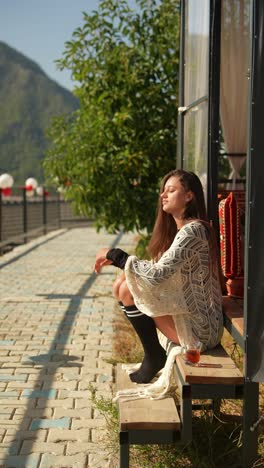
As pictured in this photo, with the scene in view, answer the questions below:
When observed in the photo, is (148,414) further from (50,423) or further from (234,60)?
(234,60)

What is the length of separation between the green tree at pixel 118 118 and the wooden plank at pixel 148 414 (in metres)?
5.40

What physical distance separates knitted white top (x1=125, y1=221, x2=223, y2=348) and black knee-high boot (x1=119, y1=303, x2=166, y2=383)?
0.20m

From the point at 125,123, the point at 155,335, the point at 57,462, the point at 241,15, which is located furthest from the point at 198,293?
the point at 125,123

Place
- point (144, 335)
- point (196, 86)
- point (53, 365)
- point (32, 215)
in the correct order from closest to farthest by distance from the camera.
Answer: point (144, 335) → point (196, 86) → point (53, 365) → point (32, 215)

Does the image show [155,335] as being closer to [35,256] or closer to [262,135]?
[262,135]

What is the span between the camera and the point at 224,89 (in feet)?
19.9

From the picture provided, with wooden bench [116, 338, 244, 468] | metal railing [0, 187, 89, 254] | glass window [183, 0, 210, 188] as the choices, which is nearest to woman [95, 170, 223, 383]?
wooden bench [116, 338, 244, 468]

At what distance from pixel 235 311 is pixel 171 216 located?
66 centimetres

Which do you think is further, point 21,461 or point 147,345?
Result: point 147,345

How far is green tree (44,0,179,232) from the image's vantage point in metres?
8.66

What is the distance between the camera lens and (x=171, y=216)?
13.0 ft

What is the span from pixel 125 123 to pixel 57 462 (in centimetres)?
569

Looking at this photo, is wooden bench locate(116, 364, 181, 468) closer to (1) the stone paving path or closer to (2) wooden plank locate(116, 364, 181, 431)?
(2) wooden plank locate(116, 364, 181, 431)

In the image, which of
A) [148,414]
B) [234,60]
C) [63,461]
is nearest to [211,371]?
[148,414]
